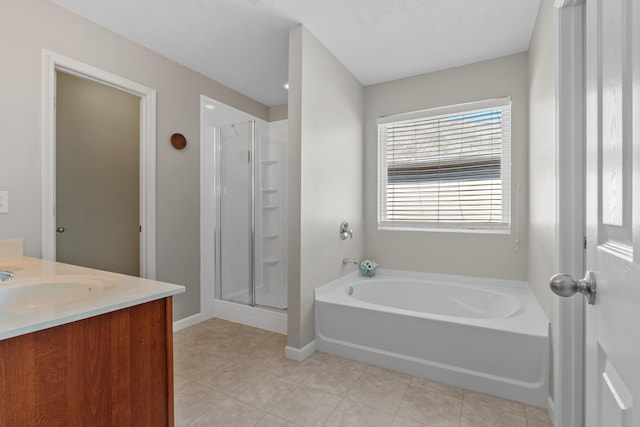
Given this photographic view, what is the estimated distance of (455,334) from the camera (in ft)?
6.40

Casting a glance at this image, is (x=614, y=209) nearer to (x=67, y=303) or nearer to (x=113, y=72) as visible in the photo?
(x=67, y=303)

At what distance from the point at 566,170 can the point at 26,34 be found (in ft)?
9.97

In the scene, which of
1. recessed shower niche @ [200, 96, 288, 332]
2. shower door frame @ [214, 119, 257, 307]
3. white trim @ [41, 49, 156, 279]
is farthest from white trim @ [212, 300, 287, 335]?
white trim @ [41, 49, 156, 279]

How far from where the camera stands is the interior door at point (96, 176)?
9.43 ft

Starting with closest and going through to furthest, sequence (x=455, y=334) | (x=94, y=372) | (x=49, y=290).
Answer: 1. (x=94, y=372)
2. (x=49, y=290)
3. (x=455, y=334)

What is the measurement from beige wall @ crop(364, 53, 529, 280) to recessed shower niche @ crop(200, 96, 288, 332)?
3.21 ft

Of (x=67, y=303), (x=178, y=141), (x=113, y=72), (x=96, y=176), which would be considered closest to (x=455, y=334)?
(x=67, y=303)

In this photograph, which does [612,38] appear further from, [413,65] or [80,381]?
[413,65]

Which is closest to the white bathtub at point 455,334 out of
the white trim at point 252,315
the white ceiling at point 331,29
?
the white trim at point 252,315

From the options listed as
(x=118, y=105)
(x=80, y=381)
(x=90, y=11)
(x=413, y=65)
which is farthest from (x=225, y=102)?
(x=80, y=381)

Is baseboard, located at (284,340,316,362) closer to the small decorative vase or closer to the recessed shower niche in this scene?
the recessed shower niche

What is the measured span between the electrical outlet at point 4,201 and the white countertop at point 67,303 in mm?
394

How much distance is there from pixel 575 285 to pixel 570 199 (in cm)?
99

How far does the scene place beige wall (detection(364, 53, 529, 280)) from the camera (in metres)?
2.65
